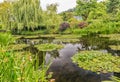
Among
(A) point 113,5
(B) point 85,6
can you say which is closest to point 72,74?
(B) point 85,6

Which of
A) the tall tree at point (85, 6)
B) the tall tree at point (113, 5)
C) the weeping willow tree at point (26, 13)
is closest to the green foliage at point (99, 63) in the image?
the weeping willow tree at point (26, 13)

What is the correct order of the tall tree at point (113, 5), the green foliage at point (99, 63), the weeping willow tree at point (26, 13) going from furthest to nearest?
1. the tall tree at point (113, 5)
2. the weeping willow tree at point (26, 13)
3. the green foliage at point (99, 63)

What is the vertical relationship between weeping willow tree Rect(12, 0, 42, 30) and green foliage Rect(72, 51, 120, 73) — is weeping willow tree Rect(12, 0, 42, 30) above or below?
above

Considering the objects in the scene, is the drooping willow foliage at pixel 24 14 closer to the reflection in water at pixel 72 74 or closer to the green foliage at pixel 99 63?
the green foliage at pixel 99 63

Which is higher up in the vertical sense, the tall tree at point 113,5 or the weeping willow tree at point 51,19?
the tall tree at point 113,5

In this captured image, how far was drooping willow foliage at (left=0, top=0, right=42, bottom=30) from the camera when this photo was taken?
2111cm

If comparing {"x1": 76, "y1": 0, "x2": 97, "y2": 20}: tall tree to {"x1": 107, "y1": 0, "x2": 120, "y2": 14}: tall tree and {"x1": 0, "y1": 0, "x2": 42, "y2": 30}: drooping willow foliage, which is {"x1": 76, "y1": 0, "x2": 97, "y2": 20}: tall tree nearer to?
{"x1": 107, "y1": 0, "x2": 120, "y2": 14}: tall tree

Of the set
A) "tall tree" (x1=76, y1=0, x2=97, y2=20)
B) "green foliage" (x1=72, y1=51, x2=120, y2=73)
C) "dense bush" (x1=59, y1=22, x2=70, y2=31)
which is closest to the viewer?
"green foliage" (x1=72, y1=51, x2=120, y2=73)

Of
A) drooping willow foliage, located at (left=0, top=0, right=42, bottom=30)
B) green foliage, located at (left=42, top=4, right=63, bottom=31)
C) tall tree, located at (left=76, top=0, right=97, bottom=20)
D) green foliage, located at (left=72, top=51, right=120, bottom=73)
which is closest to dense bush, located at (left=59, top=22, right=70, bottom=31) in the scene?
green foliage, located at (left=42, top=4, right=63, bottom=31)

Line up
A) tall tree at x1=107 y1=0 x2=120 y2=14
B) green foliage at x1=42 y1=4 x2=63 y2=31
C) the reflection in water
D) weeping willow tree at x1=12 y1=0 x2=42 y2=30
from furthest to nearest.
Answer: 1. tall tree at x1=107 y1=0 x2=120 y2=14
2. green foliage at x1=42 y1=4 x2=63 y2=31
3. weeping willow tree at x1=12 y1=0 x2=42 y2=30
4. the reflection in water

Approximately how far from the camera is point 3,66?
234cm

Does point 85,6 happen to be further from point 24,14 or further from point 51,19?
point 24,14

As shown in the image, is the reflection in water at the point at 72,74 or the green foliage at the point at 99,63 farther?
the green foliage at the point at 99,63

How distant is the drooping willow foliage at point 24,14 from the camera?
2111 cm
